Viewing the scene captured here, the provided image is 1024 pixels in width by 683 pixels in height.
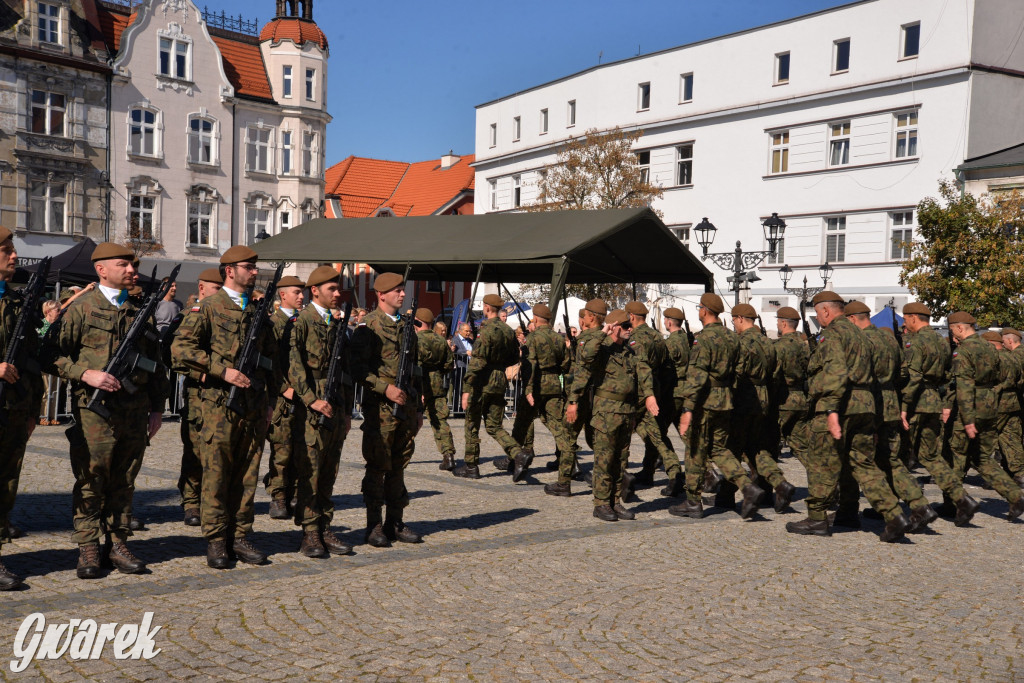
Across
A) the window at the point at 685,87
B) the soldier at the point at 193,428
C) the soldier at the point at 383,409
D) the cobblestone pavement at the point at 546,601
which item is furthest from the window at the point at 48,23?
the soldier at the point at 383,409

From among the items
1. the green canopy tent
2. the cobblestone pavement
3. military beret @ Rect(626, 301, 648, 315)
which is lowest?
the cobblestone pavement

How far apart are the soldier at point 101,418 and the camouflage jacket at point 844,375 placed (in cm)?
579

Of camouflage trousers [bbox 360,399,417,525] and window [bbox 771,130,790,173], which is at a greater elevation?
window [bbox 771,130,790,173]

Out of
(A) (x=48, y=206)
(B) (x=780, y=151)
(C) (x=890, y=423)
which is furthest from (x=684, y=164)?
(C) (x=890, y=423)

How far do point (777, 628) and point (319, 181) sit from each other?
42879 millimetres

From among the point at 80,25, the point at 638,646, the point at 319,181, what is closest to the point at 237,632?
the point at 638,646

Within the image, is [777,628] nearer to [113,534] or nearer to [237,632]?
[237,632]

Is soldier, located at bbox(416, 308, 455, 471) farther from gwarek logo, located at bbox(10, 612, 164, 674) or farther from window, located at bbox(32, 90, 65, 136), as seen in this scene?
Answer: window, located at bbox(32, 90, 65, 136)

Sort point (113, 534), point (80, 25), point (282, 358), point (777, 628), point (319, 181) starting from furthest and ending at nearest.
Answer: point (319, 181)
point (80, 25)
point (282, 358)
point (113, 534)
point (777, 628)

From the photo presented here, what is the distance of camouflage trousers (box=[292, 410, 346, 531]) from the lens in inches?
294

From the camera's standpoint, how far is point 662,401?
12000 millimetres

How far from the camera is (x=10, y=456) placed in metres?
6.57

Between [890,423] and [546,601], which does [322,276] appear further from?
[890,423]

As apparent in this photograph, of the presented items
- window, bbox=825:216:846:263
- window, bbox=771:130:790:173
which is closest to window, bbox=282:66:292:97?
window, bbox=771:130:790:173
